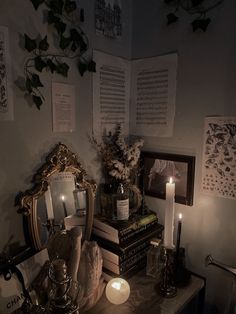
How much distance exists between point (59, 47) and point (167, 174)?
2.35ft

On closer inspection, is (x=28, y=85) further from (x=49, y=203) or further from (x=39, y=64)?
(x=49, y=203)

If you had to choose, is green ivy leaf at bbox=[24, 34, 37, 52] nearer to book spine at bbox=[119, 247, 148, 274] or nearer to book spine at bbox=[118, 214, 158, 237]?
book spine at bbox=[118, 214, 158, 237]

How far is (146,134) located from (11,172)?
665 millimetres

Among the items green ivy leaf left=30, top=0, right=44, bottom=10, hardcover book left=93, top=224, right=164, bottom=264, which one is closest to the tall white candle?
hardcover book left=93, top=224, right=164, bottom=264

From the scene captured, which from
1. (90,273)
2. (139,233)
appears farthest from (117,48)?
(90,273)

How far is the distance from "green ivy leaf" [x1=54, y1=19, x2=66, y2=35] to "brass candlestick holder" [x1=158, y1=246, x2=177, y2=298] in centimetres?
92

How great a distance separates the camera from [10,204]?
0.90m

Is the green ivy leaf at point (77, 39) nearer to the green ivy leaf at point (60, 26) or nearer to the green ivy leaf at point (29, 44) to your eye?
the green ivy leaf at point (60, 26)

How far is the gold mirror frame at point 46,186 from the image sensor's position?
0.91 meters

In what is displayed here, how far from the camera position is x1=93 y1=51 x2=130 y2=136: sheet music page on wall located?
1140 millimetres

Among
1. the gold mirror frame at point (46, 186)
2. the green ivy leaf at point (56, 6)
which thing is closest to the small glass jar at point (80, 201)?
the gold mirror frame at point (46, 186)

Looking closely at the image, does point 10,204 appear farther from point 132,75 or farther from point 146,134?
point 132,75

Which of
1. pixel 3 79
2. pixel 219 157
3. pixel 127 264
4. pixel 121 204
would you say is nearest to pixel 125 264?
pixel 127 264

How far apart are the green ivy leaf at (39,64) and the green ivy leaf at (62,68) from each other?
0.20 feet
